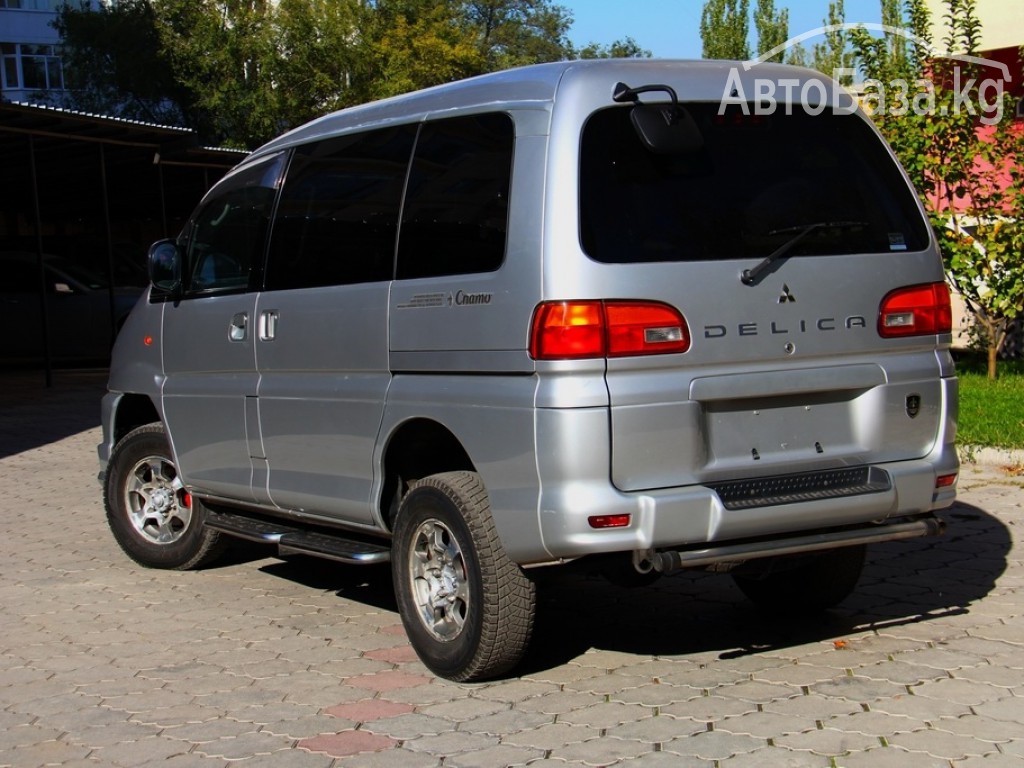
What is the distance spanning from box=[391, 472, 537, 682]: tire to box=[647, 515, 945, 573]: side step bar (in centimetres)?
56

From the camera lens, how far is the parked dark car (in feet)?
65.5

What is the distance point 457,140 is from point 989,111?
1011 cm

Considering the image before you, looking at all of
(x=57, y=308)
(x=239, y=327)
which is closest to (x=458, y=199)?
(x=239, y=327)

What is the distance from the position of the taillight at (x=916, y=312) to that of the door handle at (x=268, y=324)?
8.73 ft

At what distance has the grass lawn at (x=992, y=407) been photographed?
9703 mm

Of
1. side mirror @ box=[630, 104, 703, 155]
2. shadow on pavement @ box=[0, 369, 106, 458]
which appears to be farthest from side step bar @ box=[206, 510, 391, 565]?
shadow on pavement @ box=[0, 369, 106, 458]

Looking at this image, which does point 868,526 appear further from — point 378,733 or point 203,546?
point 203,546

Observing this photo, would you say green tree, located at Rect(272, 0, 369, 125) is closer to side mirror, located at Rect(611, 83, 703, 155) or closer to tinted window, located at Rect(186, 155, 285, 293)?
tinted window, located at Rect(186, 155, 285, 293)

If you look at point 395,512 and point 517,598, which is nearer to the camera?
point 517,598

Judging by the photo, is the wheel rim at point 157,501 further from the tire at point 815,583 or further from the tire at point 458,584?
the tire at point 815,583

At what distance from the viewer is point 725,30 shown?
33.3 metres

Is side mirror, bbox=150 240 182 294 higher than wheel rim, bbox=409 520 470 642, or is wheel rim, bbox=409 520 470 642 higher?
side mirror, bbox=150 240 182 294

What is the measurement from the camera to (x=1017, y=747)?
14.1ft

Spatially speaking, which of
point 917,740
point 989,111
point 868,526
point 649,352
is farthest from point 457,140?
point 989,111
